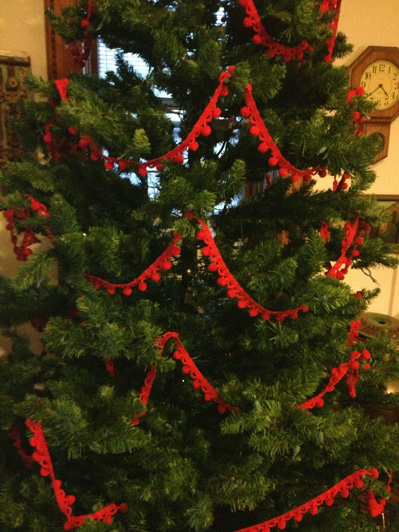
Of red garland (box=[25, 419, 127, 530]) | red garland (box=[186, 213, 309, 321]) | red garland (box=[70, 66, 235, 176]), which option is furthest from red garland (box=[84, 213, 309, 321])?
red garland (box=[25, 419, 127, 530])

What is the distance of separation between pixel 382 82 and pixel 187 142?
1095mm

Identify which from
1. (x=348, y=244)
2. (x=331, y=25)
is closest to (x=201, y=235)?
(x=348, y=244)

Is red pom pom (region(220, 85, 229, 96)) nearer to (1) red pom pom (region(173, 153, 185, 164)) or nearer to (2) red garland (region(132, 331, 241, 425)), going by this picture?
(1) red pom pom (region(173, 153, 185, 164))

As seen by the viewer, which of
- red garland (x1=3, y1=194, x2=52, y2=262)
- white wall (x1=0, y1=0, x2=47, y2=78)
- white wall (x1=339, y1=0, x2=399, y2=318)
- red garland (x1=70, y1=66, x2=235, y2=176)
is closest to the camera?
red garland (x1=70, y1=66, x2=235, y2=176)

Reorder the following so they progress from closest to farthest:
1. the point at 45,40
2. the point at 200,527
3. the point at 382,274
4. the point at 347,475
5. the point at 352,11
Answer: the point at 200,527 < the point at 347,475 < the point at 45,40 < the point at 352,11 < the point at 382,274

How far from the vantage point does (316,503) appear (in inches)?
28.6

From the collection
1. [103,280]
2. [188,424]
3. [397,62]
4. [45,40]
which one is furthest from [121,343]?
[397,62]

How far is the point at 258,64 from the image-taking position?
2.33ft

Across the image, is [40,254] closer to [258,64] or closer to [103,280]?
[103,280]

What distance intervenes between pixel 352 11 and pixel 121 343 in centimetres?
136

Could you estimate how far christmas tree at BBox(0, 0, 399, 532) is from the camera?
677mm

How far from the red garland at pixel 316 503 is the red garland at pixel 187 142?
637mm

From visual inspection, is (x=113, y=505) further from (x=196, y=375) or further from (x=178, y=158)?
(x=178, y=158)

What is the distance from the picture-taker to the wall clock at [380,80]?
139cm
